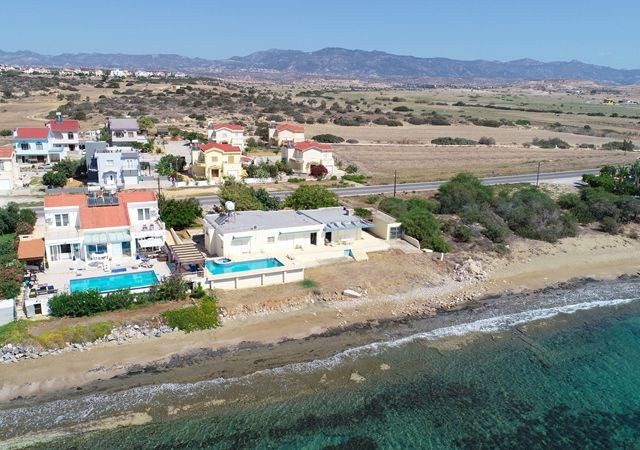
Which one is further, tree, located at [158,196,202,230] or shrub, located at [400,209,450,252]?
tree, located at [158,196,202,230]

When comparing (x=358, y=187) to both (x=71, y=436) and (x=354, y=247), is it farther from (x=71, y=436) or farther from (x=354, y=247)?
(x=71, y=436)

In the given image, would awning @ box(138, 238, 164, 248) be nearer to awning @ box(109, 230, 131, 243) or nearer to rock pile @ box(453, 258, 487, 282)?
awning @ box(109, 230, 131, 243)

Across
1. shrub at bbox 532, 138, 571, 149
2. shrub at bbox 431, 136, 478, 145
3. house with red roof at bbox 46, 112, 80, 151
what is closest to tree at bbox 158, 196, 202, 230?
house with red roof at bbox 46, 112, 80, 151

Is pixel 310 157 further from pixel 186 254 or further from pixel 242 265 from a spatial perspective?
pixel 186 254

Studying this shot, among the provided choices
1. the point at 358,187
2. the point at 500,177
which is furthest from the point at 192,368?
the point at 500,177

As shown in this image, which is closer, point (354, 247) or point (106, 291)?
point (106, 291)

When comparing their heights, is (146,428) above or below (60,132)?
below

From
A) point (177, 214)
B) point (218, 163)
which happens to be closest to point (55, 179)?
point (218, 163)
